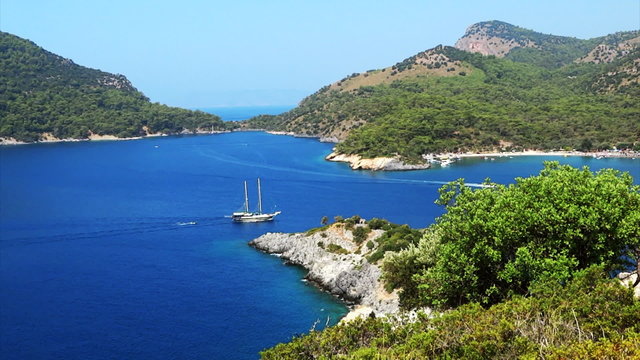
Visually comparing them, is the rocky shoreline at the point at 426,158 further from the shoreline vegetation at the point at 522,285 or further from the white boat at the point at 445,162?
the shoreline vegetation at the point at 522,285

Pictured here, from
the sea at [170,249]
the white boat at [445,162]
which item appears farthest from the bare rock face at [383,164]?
the sea at [170,249]

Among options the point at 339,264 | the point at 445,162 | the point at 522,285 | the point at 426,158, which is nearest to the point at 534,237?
the point at 522,285

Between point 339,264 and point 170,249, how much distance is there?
2670 cm

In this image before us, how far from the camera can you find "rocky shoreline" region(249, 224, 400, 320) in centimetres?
5124

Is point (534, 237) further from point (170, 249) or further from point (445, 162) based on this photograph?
point (445, 162)

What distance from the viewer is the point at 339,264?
59750 mm

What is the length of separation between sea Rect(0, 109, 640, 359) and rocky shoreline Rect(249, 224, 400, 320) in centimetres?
187

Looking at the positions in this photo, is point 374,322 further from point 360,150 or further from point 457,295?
point 360,150

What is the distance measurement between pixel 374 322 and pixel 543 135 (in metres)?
163

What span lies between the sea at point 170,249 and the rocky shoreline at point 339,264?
1873 mm

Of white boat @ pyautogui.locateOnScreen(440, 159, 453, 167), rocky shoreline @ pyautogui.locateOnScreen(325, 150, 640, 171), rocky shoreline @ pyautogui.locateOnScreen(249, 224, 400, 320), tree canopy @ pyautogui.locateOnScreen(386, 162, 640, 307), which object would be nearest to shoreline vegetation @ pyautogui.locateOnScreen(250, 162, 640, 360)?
tree canopy @ pyautogui.locateOnScreen(386, 162, 640, 307)

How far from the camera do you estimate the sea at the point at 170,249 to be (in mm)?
46906

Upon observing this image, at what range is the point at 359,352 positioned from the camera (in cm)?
1853

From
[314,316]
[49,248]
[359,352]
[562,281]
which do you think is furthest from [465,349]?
[49,248]
